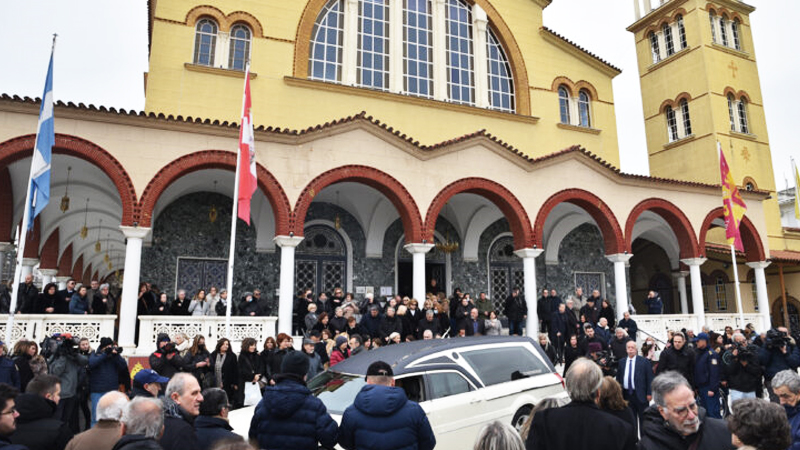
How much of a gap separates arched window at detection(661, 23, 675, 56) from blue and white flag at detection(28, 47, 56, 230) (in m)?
26.6

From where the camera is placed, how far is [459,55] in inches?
774

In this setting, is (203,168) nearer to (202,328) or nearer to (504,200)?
(202,328)

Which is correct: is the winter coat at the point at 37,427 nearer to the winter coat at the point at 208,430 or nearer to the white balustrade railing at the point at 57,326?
the winter coat at the point at 208,430

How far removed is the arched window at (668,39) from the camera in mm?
26312

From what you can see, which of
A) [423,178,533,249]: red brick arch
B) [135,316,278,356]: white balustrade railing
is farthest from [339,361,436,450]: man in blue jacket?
[423,178,533,249]: red brick arch

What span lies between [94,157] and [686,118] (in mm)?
24919

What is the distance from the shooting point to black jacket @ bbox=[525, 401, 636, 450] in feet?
10.5

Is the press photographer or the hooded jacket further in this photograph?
the press photographer

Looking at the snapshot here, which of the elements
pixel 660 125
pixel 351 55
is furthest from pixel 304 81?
pixel 660 125

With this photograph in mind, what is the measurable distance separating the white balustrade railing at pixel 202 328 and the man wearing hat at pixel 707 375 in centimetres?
858

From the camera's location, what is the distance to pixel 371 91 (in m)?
17.8

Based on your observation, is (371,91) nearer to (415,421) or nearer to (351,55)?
(351,55)

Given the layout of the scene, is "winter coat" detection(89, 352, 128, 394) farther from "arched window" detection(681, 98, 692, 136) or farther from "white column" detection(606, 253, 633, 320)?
"arched window" detection(681, 98, 692, 136)

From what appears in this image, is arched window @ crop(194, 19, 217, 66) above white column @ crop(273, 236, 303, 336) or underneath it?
above
